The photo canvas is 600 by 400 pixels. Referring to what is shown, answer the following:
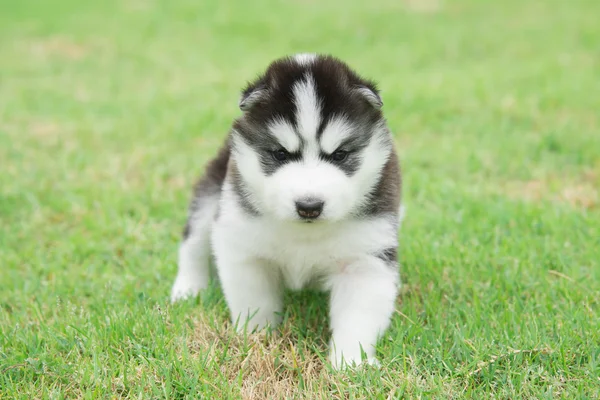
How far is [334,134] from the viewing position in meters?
3.22

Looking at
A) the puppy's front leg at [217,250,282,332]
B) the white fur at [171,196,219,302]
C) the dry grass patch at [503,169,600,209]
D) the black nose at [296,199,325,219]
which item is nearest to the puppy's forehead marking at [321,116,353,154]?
the black nose at [296,199,325,219]

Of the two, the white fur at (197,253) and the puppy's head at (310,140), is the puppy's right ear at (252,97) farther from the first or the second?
the white fur at (197,253)

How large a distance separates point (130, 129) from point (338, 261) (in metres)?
4.91

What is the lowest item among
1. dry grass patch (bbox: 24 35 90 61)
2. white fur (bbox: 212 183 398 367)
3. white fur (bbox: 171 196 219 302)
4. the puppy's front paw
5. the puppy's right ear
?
dry grass patch (bbox: 24 35 90 61)

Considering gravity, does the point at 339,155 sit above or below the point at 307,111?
below

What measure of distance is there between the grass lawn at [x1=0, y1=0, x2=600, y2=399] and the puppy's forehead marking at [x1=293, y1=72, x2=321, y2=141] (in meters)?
1.13

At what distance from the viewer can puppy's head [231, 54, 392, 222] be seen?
3119 mm

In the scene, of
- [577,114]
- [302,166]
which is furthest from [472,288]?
[577,114]

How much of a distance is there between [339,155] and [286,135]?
0.27m

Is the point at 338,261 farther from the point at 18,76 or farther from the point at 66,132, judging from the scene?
the point at 18,76

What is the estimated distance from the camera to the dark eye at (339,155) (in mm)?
3264

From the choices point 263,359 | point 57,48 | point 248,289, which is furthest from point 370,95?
point 57,48

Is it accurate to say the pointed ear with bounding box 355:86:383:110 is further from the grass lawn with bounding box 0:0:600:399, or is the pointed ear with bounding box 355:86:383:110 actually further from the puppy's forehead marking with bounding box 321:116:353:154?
the grass lawn with bounding box 0:0:600:399

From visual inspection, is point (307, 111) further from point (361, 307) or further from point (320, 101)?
point (361, 307)
